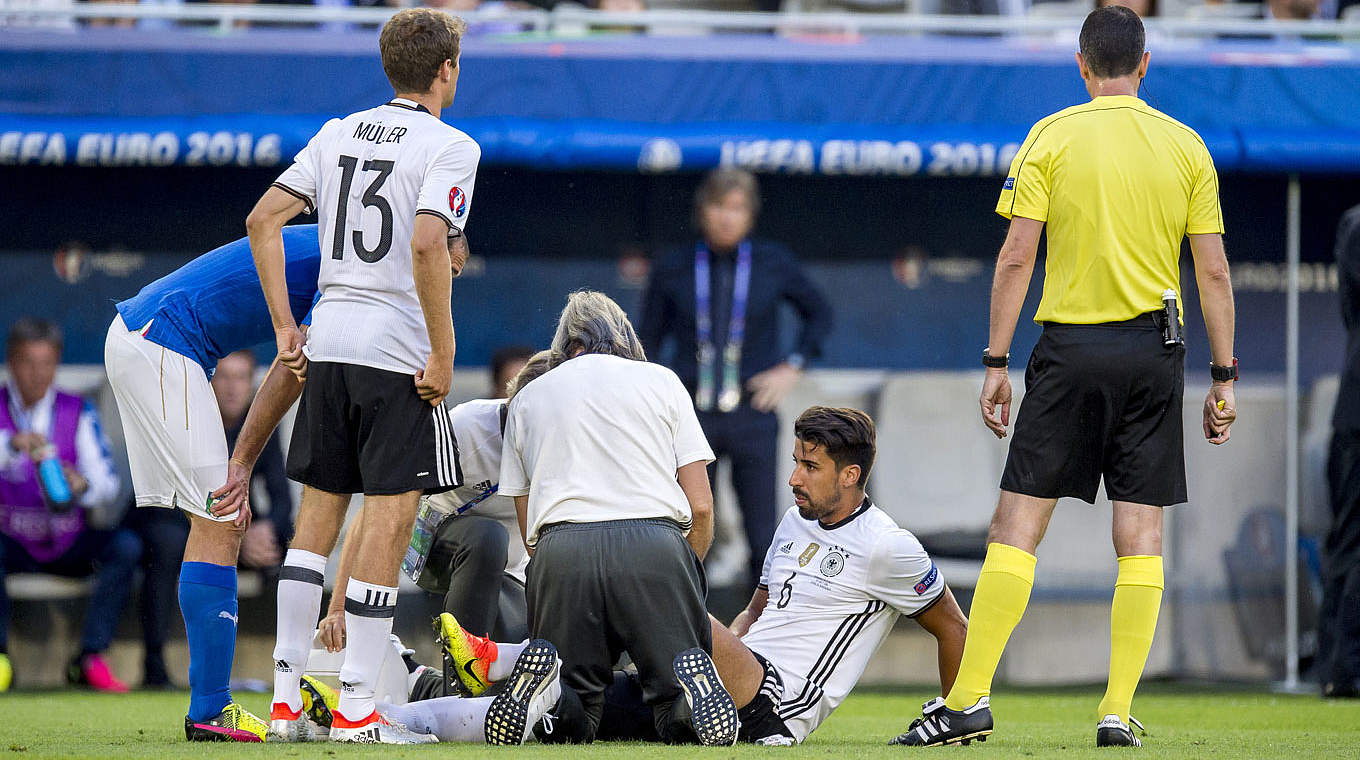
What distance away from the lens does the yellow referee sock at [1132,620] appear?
13.1 ft

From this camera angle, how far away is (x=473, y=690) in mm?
4215

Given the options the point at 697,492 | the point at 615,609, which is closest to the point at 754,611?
the point at 697,492

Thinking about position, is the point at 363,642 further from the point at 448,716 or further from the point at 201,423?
the point at 201,423

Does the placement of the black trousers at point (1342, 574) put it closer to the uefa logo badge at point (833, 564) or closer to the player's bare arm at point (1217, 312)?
the player's bare arm at point (1217, 312)

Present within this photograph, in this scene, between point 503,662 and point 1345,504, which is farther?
point 1345,504

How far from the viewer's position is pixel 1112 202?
4055 mm

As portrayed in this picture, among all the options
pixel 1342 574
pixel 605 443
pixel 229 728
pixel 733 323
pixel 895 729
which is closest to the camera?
pixel 605 443

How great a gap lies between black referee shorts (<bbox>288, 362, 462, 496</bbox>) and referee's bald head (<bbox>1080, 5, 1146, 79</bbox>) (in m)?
→ 1.93

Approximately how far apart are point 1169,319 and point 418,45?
6.70 ft

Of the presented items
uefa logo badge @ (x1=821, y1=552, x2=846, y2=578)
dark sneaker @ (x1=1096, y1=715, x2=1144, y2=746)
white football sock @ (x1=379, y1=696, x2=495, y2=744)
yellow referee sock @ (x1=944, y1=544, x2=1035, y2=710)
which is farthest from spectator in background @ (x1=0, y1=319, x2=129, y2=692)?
dark sneaker @ (x1=1096, y1=715, x2=1144, y2=746)

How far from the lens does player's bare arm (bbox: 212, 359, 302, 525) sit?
4.25 meters

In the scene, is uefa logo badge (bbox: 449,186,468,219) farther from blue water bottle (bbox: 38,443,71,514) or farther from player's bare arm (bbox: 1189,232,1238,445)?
blue water bottle (bbox: 38,443,71,514)

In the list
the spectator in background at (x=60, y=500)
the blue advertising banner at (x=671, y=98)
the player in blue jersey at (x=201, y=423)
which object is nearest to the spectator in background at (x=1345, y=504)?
the blue advertising banner at (x=671, y=98)

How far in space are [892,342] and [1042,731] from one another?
10.9ft
